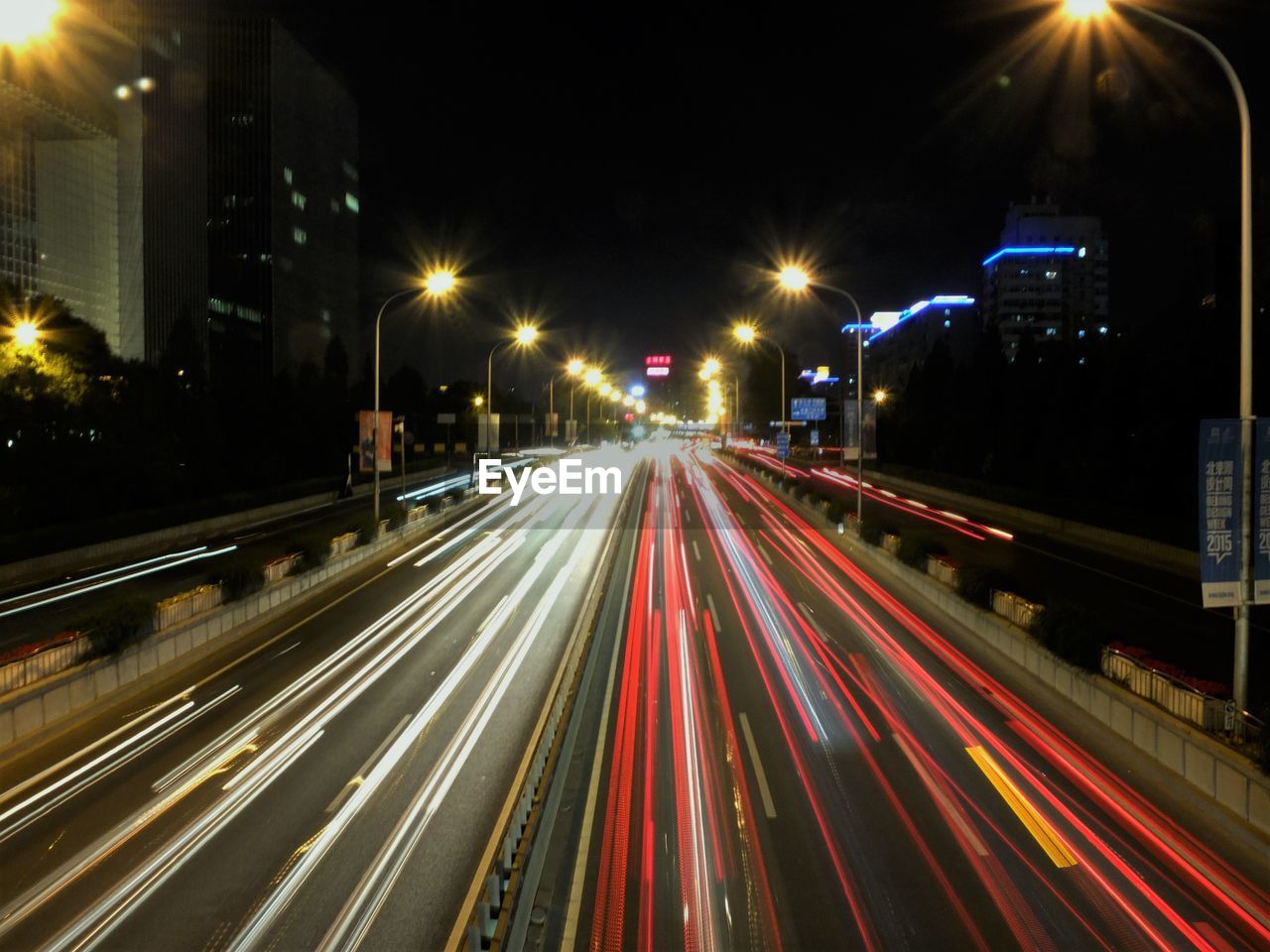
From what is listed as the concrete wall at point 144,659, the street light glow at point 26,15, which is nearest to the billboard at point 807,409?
the concrete wall at point 144,659

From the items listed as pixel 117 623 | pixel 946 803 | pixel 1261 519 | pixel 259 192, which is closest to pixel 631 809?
pixel 946 803

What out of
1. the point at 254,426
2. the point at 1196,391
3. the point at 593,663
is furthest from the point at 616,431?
the point at 593,663

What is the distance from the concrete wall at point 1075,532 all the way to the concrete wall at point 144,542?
33685mm

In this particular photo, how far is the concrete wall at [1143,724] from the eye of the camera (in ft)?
31.4

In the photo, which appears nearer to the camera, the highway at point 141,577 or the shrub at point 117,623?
the shrub at point 117,623

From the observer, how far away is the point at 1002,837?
9.44 meters

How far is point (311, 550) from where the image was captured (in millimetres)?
23953

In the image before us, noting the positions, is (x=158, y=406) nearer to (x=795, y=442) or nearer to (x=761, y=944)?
(x=761, y=944)

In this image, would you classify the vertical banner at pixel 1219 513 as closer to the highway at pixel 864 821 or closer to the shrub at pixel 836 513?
the highway at pixel 864 821

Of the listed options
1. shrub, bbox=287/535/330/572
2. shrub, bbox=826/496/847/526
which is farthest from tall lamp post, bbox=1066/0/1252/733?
shrub, bbox=826/496/847/526

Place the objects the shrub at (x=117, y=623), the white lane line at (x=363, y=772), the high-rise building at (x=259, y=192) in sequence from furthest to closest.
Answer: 1. the high-rise building at (x=259, y=192)
2. the shrub at (x=117, y=623)
3. the white lane line at (x=363, y=772)

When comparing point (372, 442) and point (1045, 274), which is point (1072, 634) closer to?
point (372, 442)

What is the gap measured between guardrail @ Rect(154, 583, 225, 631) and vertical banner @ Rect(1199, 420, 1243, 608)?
53.7 ft

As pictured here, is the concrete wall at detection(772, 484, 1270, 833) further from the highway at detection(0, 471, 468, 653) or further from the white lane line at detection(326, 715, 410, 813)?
the highway at detection(0, 471, 468, 653)
